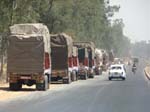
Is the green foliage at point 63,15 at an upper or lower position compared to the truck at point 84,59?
upper

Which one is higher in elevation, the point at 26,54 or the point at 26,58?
the point at 26,54

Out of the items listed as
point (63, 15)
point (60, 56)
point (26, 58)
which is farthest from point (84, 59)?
point (26, 58)

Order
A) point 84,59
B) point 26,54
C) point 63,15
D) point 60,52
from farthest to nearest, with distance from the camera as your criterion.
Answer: point 63,15 → point 84,59 → point 60,52 → point 26,54

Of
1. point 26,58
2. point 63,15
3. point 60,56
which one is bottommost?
point 26,58

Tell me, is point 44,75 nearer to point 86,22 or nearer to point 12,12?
point 12,12

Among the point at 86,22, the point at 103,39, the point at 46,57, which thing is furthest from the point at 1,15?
the point at 103,39

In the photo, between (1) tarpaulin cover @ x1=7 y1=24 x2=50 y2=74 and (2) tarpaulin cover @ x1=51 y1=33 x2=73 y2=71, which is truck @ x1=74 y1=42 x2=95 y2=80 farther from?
(1) tarpaulin cover @ x1=7 y1=24 x2=50 y2=74

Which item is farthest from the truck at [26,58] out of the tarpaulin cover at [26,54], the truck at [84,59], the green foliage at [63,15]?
the truck at [84,59]

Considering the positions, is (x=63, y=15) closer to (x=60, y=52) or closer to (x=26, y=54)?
(x=60, y=52)

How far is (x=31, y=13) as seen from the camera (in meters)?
53.7

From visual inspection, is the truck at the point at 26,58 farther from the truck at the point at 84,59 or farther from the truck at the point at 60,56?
the truck at the point at 84,59

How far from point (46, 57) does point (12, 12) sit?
10.2m

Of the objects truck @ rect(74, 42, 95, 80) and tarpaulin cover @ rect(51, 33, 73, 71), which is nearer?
tarpaulin cover @ rect(51, 33, 73, 71)

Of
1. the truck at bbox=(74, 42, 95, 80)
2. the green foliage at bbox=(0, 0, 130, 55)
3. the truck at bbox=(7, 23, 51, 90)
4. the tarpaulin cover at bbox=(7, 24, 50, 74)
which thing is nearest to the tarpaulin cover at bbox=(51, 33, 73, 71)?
the green foliage at bbox=(0, 0, 130, 55)
